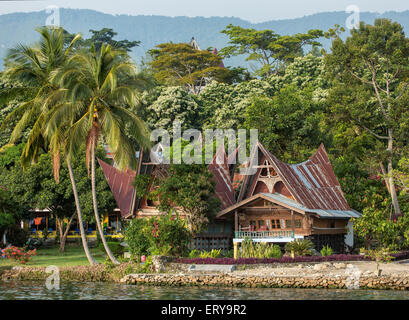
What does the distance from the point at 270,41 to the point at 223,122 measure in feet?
72.7

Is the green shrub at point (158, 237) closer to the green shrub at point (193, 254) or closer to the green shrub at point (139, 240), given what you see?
the green shrub at point (139, 240)

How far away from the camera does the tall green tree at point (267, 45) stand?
69.5m

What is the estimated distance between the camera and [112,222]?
172 feet

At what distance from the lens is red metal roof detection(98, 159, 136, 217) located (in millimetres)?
39375

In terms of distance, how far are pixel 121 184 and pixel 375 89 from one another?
18611 millimetres

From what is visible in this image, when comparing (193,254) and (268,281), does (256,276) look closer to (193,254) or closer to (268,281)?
(268,281)

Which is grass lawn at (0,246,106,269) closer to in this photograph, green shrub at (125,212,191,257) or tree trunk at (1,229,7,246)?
tree trunk at (1,229,7,246)

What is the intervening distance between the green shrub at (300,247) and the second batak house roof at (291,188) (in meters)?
1.60

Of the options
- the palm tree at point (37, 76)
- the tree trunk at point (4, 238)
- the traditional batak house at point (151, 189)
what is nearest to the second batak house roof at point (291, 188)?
the traditional batak house at point (151, 189)
